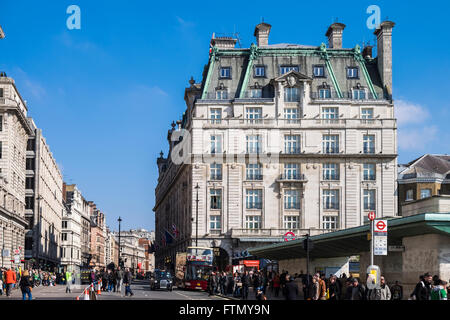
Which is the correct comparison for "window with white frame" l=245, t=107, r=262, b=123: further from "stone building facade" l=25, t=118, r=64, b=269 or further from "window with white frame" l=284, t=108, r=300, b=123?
"stone building facade" l=25, t=118, r=64, b=269

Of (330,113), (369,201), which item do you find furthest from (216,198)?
(369,201)

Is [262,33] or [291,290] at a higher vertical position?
[262,33]

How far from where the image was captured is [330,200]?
88.1m

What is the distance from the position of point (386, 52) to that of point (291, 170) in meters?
18.8

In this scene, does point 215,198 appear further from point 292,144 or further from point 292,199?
point 292,144

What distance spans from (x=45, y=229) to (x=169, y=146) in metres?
32.8

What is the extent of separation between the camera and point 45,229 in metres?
115

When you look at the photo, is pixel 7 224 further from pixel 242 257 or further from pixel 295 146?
pixel 295 146

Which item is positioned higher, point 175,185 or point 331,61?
point 331,61

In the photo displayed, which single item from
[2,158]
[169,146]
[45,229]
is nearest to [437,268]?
[2,158]

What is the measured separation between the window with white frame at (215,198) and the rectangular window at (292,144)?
30.6 feet

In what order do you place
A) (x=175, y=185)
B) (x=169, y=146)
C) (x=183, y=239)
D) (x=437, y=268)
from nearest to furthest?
(x=437, y=268) → (x=183, y=239) → (x=175, y=185) → (x=169, y=146)

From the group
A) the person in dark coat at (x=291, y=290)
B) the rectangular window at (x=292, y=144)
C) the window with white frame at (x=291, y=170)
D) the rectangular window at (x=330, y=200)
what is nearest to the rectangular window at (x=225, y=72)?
the rectangular window at (x=292, y=144)

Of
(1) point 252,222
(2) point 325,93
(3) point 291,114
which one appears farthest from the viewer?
(2) point 325,93
